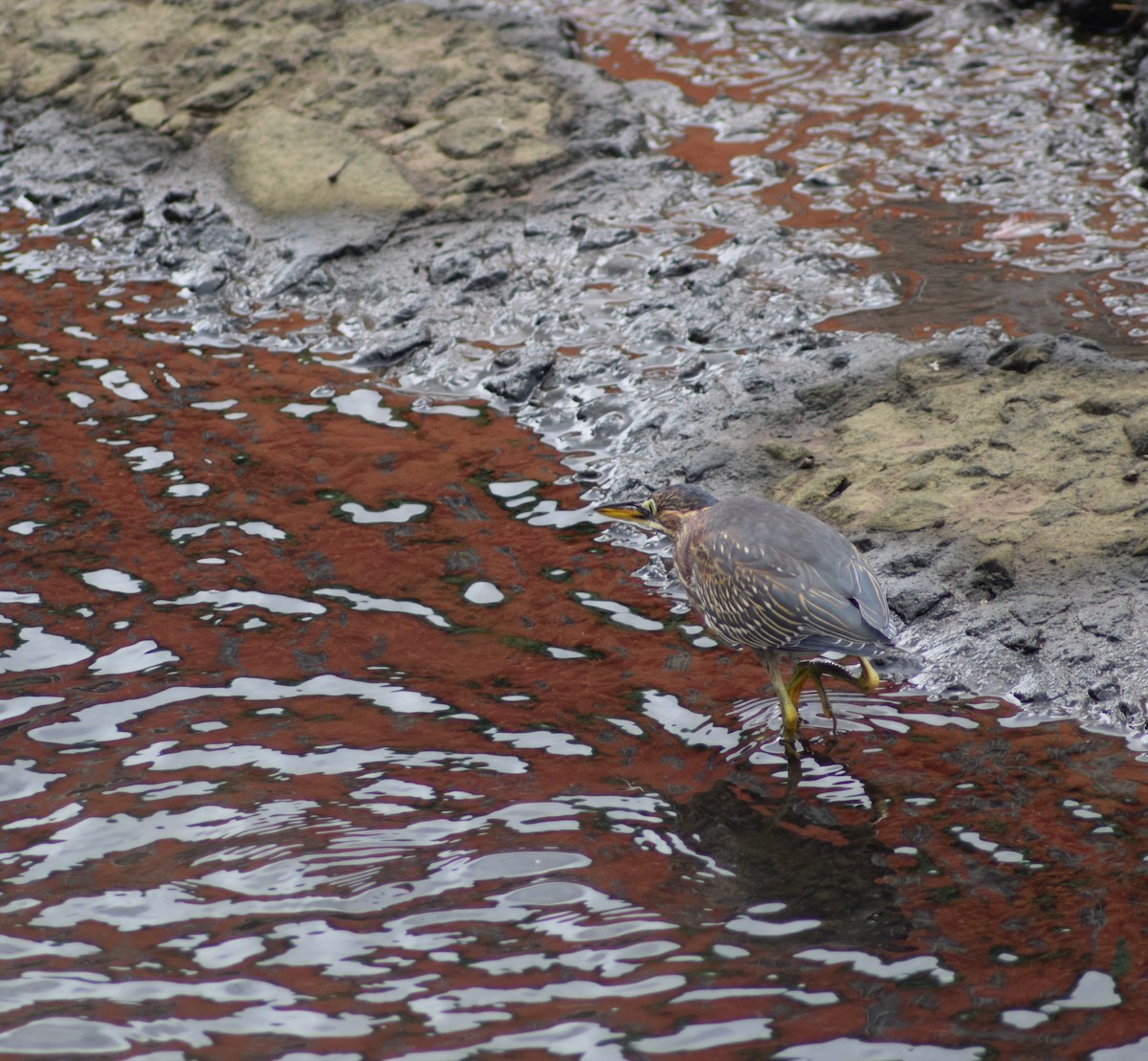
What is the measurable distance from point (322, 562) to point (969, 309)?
13.0 feet

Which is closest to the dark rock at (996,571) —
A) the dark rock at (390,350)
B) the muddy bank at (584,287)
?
the muddy bank at (584,287)

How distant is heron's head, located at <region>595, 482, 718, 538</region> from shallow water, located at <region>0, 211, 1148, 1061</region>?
32 centimetres

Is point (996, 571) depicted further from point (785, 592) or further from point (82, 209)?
point (82, 209)

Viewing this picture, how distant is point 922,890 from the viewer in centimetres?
411

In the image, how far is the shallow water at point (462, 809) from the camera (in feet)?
11.9

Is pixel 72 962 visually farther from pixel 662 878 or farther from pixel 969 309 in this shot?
pixel 969 309

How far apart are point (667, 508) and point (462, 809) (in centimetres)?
180

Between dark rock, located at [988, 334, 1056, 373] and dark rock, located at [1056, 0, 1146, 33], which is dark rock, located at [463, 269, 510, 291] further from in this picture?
dark rock, located at [1056, 0, 1146, 33]

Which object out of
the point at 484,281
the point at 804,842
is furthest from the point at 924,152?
the point at 804,842

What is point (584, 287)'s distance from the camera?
27.2 feet

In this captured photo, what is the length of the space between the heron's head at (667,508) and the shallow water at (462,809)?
32 cm

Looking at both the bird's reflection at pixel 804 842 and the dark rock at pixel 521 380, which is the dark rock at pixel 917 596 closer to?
the bird's reflection at pixel 804 842

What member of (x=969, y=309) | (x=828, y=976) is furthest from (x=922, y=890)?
(x=969, y=309)

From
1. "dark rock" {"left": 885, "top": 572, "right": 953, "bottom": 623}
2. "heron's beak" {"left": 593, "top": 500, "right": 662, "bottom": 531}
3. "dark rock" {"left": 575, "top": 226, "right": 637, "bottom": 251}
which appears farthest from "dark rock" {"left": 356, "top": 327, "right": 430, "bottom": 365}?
"dark rock" {"left": 885, "top": 572, "right": 953, "bottom": 623}
